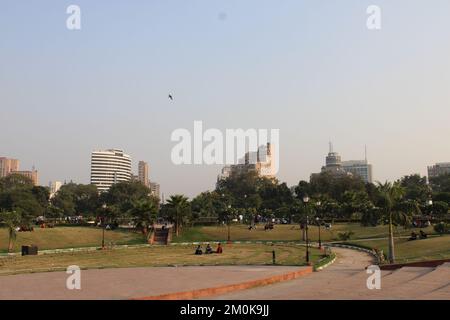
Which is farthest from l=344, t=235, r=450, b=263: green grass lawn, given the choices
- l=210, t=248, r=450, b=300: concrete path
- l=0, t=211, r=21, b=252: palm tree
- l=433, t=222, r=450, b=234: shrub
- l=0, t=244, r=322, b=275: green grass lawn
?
l=0, t=211, r=21, b=252: palm tree

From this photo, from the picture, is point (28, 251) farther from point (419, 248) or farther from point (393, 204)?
point (419, 248)

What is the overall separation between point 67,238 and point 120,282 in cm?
4161

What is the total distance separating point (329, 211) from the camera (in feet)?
245

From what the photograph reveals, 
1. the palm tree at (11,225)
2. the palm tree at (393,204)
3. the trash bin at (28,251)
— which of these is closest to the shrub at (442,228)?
the palm tree at (393,204)

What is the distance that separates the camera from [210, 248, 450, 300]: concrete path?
15.9 metres

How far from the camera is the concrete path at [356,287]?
15.9 m

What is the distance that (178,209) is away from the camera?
67562mm

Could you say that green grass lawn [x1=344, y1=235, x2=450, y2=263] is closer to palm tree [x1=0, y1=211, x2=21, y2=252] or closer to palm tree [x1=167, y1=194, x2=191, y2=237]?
palm tree [x1=167, y1=194, x2=191, y2=237]

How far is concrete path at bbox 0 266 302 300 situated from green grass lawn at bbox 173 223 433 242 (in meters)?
37.9

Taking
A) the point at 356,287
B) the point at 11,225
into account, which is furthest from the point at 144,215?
the point at 356,287

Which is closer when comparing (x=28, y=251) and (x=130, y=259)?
(x=130, y=259)
